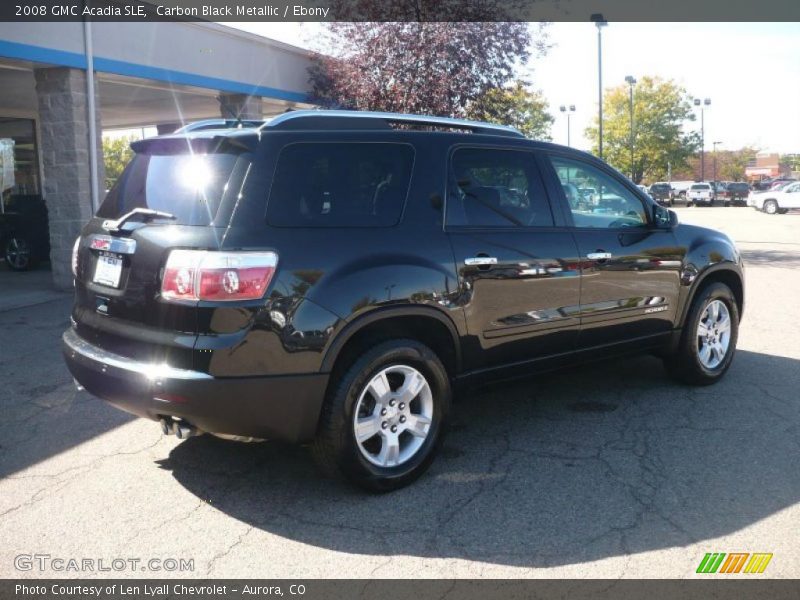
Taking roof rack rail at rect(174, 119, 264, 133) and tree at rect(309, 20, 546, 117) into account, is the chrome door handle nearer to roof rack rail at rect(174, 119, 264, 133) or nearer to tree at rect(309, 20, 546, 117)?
roof rack rail at rect(174, 119, 264, 133)

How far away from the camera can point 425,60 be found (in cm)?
1345

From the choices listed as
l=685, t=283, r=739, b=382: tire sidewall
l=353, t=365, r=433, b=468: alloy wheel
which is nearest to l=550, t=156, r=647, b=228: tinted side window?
l=685, t=283, r=739, b=382: tire sidewall

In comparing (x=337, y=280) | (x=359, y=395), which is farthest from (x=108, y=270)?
(x=359, y=395)

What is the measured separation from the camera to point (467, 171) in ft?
14.6

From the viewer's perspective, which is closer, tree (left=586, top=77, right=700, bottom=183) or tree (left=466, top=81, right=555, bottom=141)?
tree (left=466, top=81, right=555, bottom=141)

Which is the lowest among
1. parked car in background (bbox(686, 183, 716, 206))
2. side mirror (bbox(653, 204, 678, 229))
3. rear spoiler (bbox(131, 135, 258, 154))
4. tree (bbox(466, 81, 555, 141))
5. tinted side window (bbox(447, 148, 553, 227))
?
side mirror (bbox(653, 204, 678, 229))

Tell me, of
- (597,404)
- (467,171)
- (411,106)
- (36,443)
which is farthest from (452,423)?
(411,106)

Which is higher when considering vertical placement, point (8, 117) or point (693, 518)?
point (8, 117)

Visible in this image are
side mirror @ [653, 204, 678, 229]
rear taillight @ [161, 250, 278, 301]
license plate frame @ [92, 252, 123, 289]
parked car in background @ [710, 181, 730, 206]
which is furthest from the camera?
parked car in background @ [710, 181, 730, 206]

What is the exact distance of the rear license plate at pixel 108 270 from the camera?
385 centimetres

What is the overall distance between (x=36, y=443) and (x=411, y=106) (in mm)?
9902

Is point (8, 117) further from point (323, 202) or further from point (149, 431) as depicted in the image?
point (323, 202)

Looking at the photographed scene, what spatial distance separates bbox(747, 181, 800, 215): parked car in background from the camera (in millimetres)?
36781

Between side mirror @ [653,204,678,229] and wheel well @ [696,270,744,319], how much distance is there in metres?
0.60
